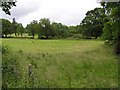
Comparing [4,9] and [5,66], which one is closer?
[5,66]

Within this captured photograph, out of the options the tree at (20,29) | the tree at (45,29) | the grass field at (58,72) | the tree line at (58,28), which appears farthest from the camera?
the tree at (20,29)

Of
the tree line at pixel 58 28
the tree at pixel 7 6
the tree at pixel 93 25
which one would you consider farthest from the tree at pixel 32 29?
the tree at pixel 7 6

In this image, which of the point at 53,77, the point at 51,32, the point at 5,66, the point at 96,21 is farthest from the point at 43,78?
the point at 51,32

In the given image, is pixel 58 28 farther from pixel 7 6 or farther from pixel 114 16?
pixel 7 6

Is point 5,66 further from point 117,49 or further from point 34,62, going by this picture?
point 117,49

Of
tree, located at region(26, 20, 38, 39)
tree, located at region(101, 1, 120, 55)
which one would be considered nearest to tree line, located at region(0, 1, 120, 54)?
tree, located at region(26, 20, 38, 39)

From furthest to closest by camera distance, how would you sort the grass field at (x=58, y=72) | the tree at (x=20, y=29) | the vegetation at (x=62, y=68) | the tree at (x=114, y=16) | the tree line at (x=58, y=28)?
the tree at (x=20, y=29) < the tree line at (x=58, y=28) < the tree at (x=114, y=16) < the vegetation at (x=62, y=68) < the grass field at (x=58, y=72)

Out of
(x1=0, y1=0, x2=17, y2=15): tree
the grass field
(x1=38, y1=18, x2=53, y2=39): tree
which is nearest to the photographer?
the grass field

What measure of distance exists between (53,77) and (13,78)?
2.37 metres

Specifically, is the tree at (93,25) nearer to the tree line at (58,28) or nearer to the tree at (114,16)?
the tree line at (58,28)

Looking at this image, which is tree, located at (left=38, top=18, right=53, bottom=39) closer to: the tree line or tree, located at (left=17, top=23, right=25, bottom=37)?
the tree line

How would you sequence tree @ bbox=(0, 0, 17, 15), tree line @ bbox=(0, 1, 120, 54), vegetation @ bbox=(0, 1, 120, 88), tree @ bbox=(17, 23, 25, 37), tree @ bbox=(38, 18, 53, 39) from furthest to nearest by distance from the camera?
tree @ bbox=(17, 23, 25, 37)
tree @ bbox=(38, 18, 53, 39)
tree line @ bbox=(0, 1, 120, 54)
tree @ bbox=(0, 0, 17, 15)
vegetation @ bbox=(0, 1, 120, 88)

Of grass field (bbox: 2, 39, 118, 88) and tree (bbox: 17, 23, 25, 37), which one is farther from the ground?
tree (bbox: 17, 23, 25, 37)

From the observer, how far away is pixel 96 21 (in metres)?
83.6
